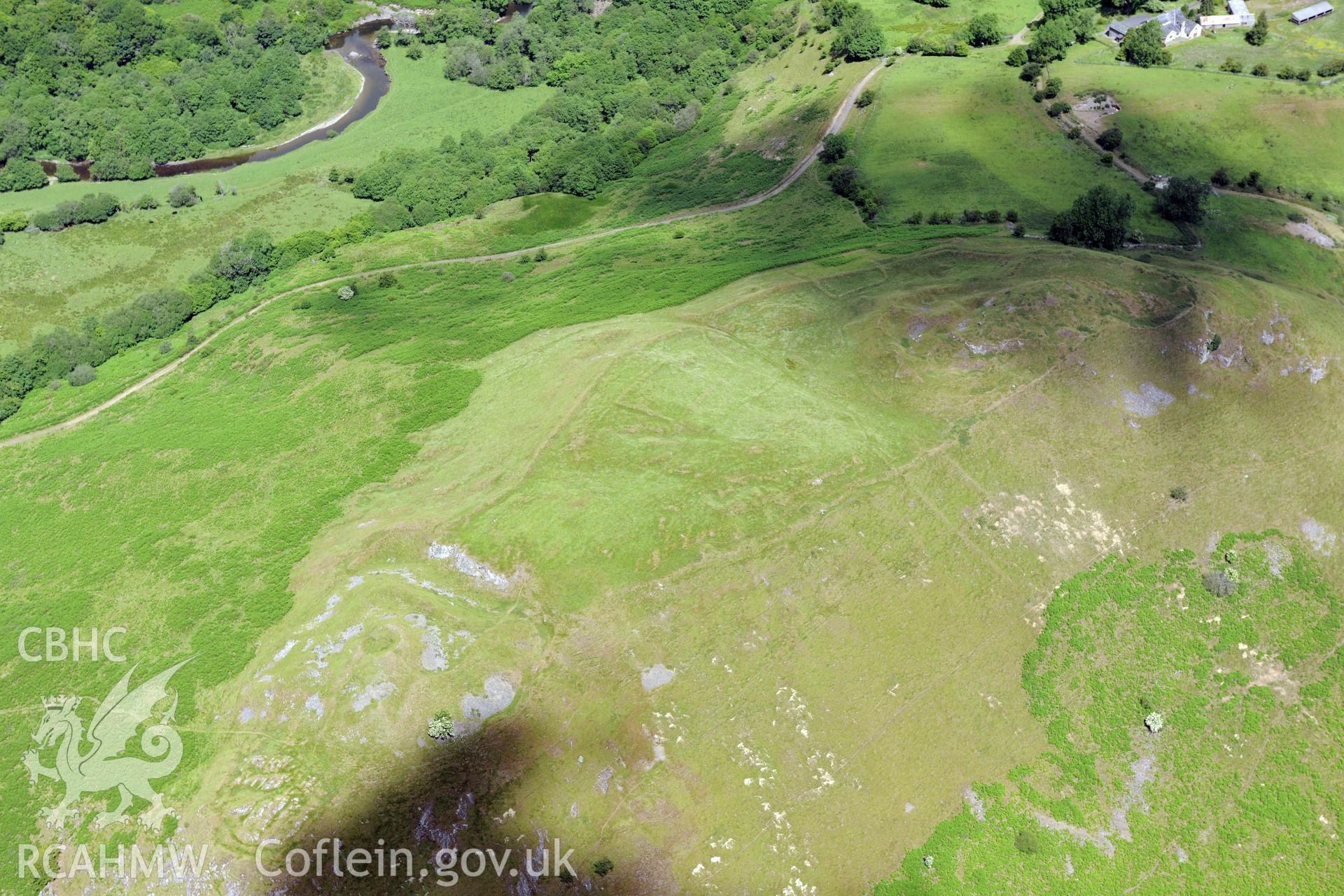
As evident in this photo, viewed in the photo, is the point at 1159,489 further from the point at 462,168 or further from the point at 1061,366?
the point at 462,168

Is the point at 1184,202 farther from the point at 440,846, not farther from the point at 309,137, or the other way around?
the point at 309,137

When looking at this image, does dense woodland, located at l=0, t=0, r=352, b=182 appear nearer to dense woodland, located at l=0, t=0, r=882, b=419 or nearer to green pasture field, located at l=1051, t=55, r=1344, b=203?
dense woodland, located at l=0, t=0, r=882, b=419

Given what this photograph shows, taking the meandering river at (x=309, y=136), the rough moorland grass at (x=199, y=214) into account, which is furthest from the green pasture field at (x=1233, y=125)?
the meandering river at (x=309, y=136)

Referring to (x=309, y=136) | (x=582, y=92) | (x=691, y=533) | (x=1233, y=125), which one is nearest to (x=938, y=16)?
(x=1233, y=125)

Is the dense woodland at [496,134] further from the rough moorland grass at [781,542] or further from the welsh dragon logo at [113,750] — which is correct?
the welsh dragon logo at [113,750]

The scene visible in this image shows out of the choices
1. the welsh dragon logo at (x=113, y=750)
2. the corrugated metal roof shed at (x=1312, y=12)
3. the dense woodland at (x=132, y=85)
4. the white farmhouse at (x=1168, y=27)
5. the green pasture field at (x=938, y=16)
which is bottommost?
the welsh dragon logo at (x=113, y=750)

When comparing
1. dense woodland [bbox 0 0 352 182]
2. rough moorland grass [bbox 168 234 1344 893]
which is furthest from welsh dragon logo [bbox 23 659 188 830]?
dense woodland [bbox 0 0 352 182]

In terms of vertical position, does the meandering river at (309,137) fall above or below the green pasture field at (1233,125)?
above
